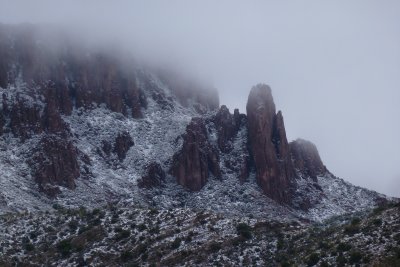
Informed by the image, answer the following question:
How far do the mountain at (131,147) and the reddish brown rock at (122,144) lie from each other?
0.33 metres

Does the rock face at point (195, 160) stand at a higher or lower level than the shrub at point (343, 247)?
higher

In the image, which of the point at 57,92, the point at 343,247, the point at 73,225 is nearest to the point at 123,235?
the point at 73,225

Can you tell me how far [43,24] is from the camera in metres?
196

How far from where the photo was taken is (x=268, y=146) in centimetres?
17050

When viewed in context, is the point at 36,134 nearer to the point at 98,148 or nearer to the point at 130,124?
the point at 98,148

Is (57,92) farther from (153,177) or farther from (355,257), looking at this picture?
(355,257)

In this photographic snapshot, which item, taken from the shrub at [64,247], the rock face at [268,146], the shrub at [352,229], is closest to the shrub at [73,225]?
the shrub at [64,247]

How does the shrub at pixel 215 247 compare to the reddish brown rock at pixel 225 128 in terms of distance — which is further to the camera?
the reddish brown rock at pixel 225 128

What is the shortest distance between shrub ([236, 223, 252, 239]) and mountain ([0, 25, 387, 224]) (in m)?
44.0

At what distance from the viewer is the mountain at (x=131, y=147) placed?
483ft

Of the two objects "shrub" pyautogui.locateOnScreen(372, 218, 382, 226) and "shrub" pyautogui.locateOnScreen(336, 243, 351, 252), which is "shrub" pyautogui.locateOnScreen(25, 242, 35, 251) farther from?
"shrub" pyautogui.locateOnScreen(372, 218, 382, 226)

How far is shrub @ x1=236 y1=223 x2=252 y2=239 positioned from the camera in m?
98.1

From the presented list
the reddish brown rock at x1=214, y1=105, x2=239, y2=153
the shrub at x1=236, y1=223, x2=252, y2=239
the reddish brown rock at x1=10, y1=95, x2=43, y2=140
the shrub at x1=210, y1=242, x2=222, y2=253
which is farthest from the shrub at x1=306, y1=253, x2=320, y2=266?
the reddish brown rock at x1=214, y1=105, x2=239, y2=153

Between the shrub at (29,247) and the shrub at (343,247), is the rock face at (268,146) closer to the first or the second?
the shrub at (29,247)
